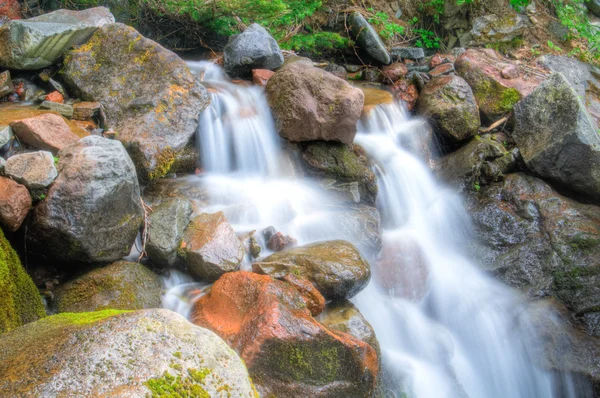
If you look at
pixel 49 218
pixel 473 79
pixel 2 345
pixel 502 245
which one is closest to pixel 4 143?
pixel 49 218

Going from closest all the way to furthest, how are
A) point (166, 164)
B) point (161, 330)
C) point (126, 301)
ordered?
point (161, 330)
point (126, 301)
point (166, 164)

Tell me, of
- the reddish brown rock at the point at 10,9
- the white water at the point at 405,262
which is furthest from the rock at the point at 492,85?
the reddish brown rock at the point at 10,9

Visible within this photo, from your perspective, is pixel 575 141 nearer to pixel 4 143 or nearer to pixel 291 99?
pixel 291 99

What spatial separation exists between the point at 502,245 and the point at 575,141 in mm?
1665

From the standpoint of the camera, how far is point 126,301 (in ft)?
11.4

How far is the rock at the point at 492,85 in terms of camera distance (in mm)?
7543

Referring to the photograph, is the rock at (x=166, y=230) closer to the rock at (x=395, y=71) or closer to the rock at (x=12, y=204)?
the rock at (x=12, y=204)

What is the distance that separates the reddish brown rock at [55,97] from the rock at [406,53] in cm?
642

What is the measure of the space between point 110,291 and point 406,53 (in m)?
7.70

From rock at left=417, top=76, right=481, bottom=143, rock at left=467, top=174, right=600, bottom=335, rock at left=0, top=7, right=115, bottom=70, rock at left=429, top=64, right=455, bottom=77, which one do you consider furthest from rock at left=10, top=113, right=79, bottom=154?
rock at left=429, top=64, right=455, bottom=77

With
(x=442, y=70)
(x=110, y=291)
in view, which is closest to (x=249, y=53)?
(x=442, y=70)

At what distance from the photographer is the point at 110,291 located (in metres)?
3.48

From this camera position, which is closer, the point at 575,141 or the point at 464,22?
the point at 575,141

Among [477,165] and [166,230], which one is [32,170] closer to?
[166,230]
